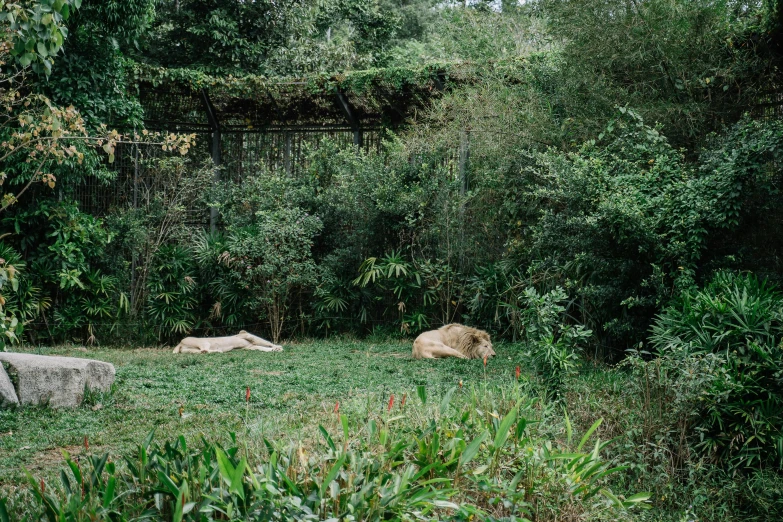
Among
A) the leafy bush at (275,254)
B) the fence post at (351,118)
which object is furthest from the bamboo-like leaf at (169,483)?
the fence post at (351,118)

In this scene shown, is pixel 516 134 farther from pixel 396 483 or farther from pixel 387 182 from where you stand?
pixel 396 483

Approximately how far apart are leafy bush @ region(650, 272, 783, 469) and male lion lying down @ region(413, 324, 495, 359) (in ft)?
12.2

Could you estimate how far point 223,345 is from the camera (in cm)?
1029

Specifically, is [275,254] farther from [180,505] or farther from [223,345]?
[180,505]

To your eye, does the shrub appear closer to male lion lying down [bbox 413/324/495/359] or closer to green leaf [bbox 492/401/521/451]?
green leaf [bbox 492/401/521/451]

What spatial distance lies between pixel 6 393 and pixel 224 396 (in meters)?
1.80

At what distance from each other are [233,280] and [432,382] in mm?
5430

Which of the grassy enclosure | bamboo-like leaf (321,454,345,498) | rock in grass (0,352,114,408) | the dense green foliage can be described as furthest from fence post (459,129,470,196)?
bamboo-like leaf (321,454,345,498)

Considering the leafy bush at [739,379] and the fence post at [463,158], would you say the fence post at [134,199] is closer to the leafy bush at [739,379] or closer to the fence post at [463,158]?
the fence post at [463,158]

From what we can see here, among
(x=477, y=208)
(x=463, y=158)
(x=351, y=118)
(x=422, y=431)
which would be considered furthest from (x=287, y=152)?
(x=422, y=431)

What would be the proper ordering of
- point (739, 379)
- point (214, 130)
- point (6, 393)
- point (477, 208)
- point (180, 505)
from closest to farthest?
point (180, 505), point (739, 379), point (6, 393), point (477, 208), point (214, 130)

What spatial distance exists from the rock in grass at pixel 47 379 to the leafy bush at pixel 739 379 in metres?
4.93

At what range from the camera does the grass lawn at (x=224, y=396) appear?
4891mm

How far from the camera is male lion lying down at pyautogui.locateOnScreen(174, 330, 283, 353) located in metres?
10.1
